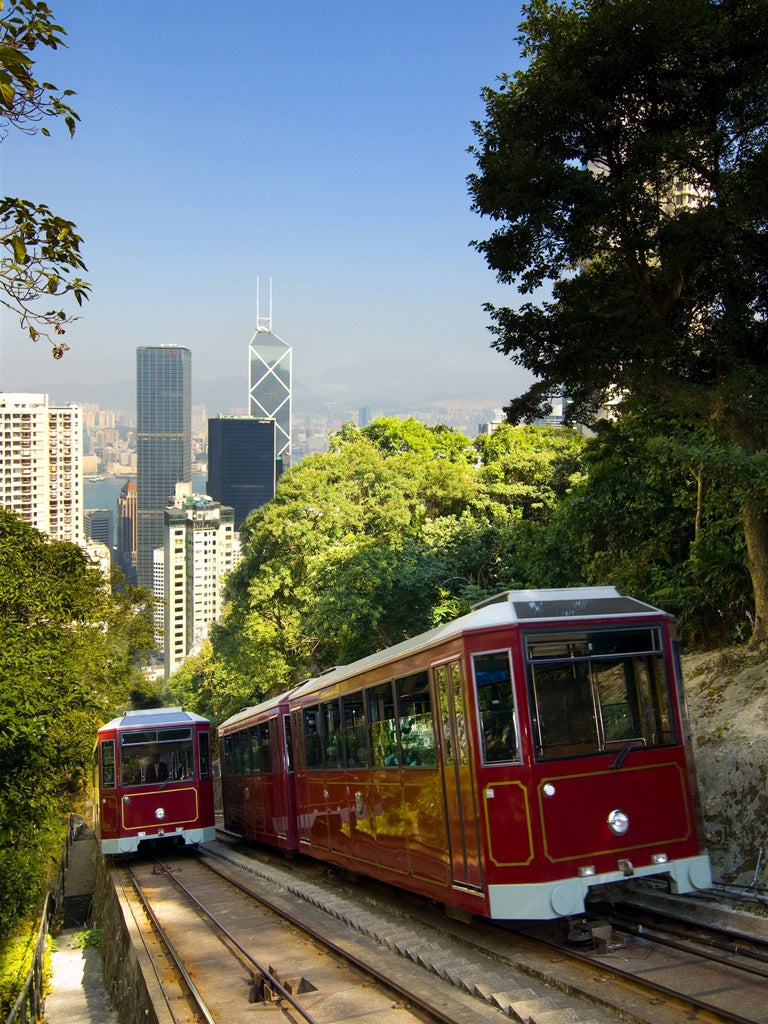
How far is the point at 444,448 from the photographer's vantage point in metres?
45.2

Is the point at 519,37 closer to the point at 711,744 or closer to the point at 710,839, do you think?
the point at 711,744

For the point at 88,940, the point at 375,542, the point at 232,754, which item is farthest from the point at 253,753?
the point at 375,542

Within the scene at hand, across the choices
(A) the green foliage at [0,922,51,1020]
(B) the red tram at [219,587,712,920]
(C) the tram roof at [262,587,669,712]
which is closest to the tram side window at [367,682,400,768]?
(B) the red tram at [219,587,712,920]

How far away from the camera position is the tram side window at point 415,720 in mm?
9883

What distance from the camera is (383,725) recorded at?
11.4 m

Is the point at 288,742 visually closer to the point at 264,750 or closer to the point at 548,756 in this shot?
the point at 264,750

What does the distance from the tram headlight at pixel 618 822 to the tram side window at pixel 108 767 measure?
13.7 metres

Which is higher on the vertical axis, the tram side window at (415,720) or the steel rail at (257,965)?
the tram side window at (415,720)

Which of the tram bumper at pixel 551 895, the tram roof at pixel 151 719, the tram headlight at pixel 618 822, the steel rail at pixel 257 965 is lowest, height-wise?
the steel rail at pixel 257 965

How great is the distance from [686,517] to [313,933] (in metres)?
11.7

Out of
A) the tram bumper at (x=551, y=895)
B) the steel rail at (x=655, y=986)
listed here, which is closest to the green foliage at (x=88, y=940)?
the tram bumper at (x=551, y=895)

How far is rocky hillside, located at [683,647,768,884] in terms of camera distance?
11289 millimetres

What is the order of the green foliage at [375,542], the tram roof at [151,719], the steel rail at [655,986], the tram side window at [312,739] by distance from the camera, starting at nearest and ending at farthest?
the steel rail at [655,986] → the tram side window at [312,739] → the tram roof at [151,719] → the green foliage at [375,542]

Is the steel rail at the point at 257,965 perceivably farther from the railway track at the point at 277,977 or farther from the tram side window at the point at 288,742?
the tram side window at the point at 288,742
